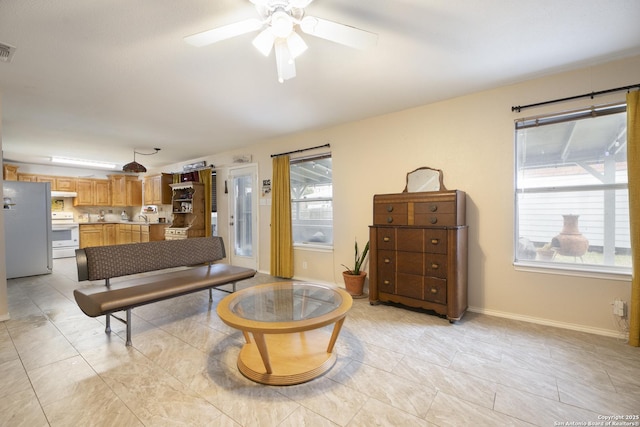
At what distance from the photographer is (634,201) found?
224cm

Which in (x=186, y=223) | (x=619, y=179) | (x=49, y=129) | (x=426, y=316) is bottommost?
(x=426, y=316)

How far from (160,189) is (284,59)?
5.96 m

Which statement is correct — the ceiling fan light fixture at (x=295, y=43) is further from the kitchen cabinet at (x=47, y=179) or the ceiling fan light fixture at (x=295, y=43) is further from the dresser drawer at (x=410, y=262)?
the kitchen cabinet at (x=47, y=179)

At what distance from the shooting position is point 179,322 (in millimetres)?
2850

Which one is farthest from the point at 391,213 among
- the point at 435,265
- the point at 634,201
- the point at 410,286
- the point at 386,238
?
the point at 634,201

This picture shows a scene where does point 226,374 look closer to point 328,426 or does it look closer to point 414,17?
point 328,426

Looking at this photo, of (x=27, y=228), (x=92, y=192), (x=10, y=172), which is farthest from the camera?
(x=92, y=192)

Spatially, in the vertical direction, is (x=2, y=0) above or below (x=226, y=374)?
above

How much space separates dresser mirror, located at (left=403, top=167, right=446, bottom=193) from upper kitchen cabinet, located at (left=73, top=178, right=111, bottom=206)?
8.05 m

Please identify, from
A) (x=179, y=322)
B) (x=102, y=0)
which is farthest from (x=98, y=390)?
(x=102, y=0)

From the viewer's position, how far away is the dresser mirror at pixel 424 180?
10.6 feet

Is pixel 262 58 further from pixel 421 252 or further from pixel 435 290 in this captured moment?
pixel 435 290

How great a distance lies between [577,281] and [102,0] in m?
4.25

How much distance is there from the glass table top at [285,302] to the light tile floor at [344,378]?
1.40 ft
